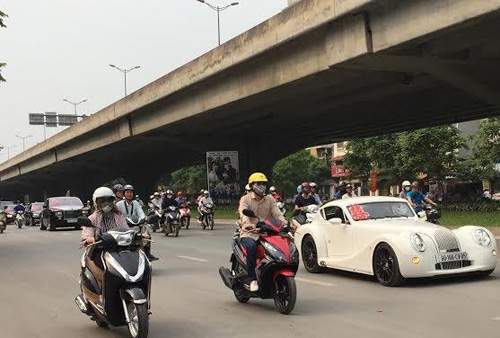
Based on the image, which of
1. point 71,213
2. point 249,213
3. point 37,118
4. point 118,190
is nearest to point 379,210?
point 249,213

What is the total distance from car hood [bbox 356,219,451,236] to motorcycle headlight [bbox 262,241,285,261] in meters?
2.95

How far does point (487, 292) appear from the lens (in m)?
9.38

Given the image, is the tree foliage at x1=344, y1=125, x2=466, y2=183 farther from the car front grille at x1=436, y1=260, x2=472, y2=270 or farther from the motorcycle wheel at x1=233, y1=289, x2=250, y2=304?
the motorcycle wheel at x1=233, y1=289, x2=250, y2=304

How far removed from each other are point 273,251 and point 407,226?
326cm

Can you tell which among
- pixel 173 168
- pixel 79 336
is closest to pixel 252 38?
pixel 79 336

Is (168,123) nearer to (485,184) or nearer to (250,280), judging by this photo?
(250,280)

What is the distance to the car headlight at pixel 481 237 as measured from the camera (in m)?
10.5

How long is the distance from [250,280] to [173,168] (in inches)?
2723

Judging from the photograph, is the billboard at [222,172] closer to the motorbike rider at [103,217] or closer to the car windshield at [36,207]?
the car windshield at [36,207]

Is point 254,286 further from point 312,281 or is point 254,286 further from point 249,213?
point 312,281

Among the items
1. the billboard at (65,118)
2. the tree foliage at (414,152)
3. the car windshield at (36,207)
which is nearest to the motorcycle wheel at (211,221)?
the car windshield at (36,207)

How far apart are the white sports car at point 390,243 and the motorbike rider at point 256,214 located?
7.55 ft

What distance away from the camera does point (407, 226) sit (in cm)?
1045

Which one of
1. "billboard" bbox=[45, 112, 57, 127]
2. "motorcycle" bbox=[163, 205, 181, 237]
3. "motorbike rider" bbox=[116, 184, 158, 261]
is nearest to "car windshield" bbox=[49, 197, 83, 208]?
"motorcycle" bbox=[163, 205, 181, 237]
